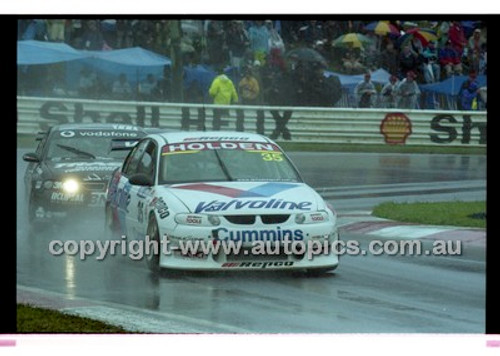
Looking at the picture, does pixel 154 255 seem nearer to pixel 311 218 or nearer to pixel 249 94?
pixel 311 218

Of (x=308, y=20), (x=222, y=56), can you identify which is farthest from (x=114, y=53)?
(x=308, y=20)

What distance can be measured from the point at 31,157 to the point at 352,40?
2757mm

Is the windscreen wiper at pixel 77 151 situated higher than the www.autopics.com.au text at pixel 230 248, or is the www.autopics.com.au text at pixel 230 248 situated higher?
the windscreen wiper at pixel 77 151

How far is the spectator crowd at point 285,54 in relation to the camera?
41.1 ft

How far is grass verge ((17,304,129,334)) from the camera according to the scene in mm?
12078

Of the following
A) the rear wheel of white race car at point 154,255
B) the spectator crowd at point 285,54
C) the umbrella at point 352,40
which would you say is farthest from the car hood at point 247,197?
the umbrella at point 352,40

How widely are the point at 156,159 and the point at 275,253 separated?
5.13 ft

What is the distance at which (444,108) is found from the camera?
1343cm

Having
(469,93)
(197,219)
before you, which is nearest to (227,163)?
(197,219)

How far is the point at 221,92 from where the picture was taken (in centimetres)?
1332

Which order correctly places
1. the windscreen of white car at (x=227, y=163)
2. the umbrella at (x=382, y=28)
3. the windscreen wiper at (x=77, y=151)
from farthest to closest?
1. the windscreen wiper at (x=77, y=151)
2. the windscreen of white car at (x=227, y=163)
3. the umbrella at (x=382, y=28)

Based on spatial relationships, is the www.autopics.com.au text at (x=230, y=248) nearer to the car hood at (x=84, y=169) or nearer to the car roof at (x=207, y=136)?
the car roof at (x=207, y=136)
